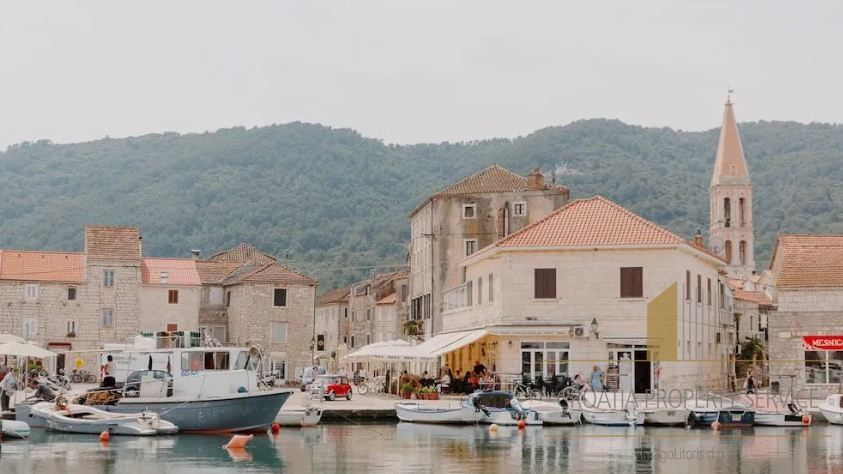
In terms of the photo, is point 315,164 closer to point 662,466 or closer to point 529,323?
point 529,323

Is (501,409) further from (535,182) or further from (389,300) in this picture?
(389,300)

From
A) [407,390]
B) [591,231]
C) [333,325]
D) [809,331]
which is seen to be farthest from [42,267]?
[809,331]

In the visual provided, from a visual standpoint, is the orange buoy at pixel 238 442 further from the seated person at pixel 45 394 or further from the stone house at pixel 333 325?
the stone house at pixel 333 325

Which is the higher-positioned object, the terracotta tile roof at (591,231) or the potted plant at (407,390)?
the terracotta tile roof at (591,231)

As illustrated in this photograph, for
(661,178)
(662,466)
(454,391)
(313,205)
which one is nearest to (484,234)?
(454,391)

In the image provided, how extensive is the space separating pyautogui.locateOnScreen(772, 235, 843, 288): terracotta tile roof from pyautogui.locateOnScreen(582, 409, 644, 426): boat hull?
10188mm

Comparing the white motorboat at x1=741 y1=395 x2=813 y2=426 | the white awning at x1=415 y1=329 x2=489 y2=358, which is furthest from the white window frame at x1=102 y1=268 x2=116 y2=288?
the white motorboat at x1=741 y1=395 x2=813 y2=426

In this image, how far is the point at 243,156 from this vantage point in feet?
510

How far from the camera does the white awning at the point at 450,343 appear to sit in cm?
4428

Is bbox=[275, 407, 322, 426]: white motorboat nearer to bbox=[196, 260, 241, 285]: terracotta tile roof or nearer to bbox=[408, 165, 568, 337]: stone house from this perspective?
bbox=[408, 165, 568, 337]: stone house

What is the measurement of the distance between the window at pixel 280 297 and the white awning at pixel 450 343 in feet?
69.3

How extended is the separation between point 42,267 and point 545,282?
110ft

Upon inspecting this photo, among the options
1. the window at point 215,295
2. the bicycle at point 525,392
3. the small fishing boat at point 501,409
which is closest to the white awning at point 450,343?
the bicycle at point 525,392

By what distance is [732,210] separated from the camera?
122812mm
